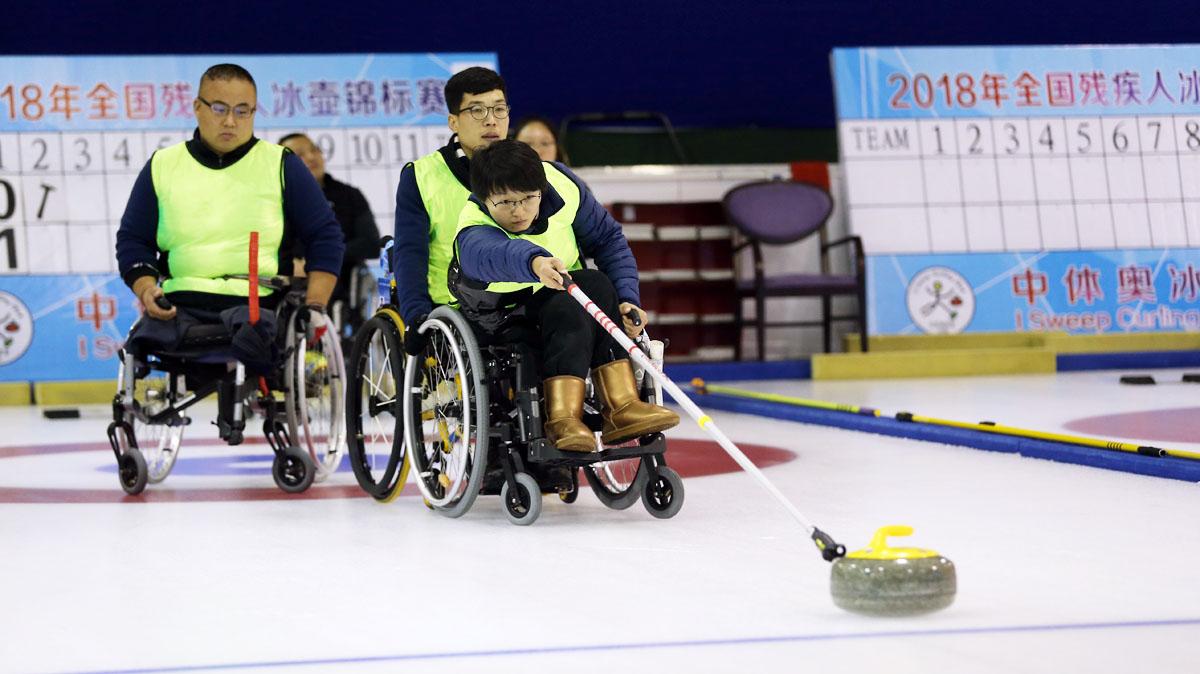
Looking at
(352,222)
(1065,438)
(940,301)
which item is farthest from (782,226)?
(1065,438)

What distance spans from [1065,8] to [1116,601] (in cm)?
659

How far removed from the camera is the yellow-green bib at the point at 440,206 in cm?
298

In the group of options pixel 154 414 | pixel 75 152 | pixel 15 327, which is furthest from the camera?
pixel 75 152

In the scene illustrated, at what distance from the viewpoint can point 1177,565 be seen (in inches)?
81.0

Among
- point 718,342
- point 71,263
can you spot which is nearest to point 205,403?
point 71,263

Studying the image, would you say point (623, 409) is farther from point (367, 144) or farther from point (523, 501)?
point (367, 144)

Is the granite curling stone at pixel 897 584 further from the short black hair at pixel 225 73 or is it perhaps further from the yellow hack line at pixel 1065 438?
the short black hair at pixel 225 73

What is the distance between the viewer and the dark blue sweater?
3.34 m

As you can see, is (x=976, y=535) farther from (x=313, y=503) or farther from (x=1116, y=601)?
(x=313, y=503)

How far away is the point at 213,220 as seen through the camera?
330 cm

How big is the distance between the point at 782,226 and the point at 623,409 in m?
4.84

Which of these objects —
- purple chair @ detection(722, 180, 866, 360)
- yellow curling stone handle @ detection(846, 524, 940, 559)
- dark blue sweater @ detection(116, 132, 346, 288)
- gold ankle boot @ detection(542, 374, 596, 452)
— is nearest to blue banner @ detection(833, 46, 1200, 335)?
purple chair @ detection(722, 180, 866, 360)

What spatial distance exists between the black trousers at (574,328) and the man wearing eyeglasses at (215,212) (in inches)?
31.6

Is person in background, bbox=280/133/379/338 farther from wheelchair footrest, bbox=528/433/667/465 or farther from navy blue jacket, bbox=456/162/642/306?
wheelchair footrest, bbox=528/433/667/465
